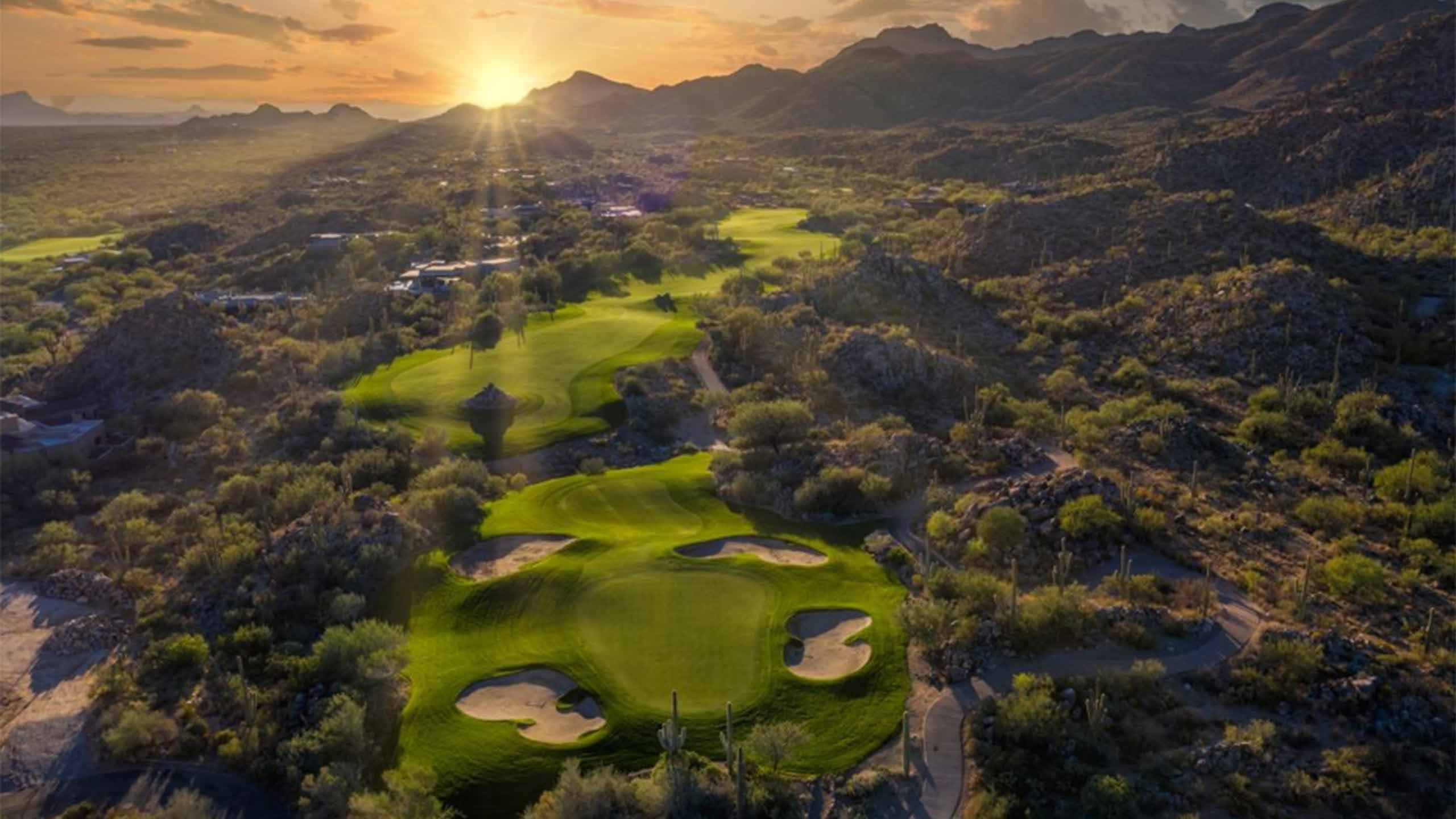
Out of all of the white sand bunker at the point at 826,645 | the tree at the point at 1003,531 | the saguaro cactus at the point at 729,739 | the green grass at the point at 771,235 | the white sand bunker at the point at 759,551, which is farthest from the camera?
the green grass at the point at 771,235

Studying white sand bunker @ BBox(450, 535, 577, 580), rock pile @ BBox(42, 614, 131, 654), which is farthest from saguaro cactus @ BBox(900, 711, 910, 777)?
rock pile @ BBox(42, 614, 131, 654)

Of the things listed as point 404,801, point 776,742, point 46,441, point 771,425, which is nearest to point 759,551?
point 771,425

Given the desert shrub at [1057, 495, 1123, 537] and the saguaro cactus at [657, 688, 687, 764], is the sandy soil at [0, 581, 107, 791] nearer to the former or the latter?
the saguaro cactus at [657, 688, 687, 764]

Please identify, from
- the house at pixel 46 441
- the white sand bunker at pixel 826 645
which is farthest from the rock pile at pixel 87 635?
the white sand bunker at pixel 826 645

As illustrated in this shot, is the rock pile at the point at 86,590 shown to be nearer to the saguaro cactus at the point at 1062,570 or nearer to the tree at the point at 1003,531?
the tree at the point at 1003,531

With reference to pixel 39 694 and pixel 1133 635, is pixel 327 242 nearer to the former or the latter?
pixel 39 694
